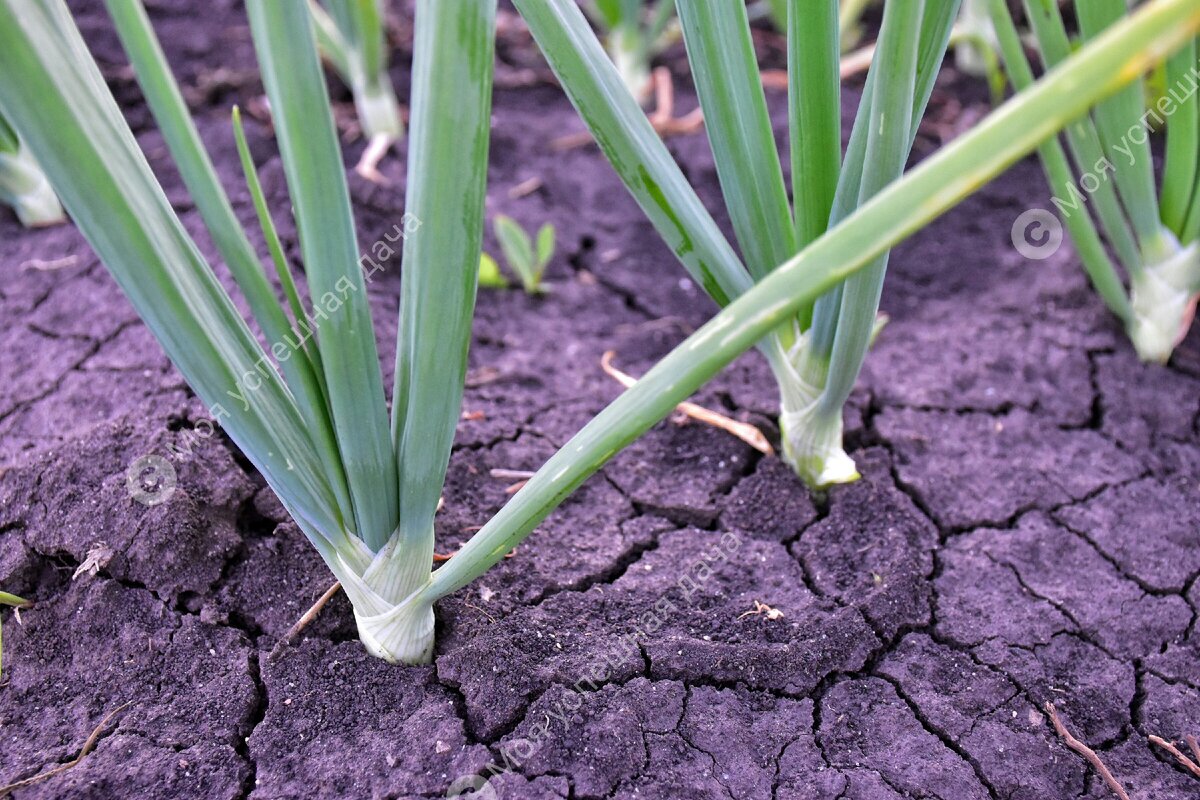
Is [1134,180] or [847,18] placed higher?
[1134,180]

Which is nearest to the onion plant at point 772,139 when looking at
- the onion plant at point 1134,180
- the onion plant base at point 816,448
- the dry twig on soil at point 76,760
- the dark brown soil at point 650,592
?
the onion plant base at point 816,448

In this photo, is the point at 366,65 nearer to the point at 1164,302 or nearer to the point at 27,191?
the point at 27,191

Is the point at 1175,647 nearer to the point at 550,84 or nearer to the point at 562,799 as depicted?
the point at 562,799

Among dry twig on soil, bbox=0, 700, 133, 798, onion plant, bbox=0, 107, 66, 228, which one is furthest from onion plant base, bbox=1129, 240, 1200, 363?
onion plant, bbox=0, 107, 66, 228

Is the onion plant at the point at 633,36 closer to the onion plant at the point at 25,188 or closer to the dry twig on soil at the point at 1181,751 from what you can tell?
the onion plant at the point at 25,188

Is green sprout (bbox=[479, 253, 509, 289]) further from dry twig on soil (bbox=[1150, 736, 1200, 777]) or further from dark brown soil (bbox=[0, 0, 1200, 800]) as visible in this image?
dry twig on soil (bbox=[1150, 736, 1200, 777])

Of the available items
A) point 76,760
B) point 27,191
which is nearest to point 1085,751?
point 76,760
